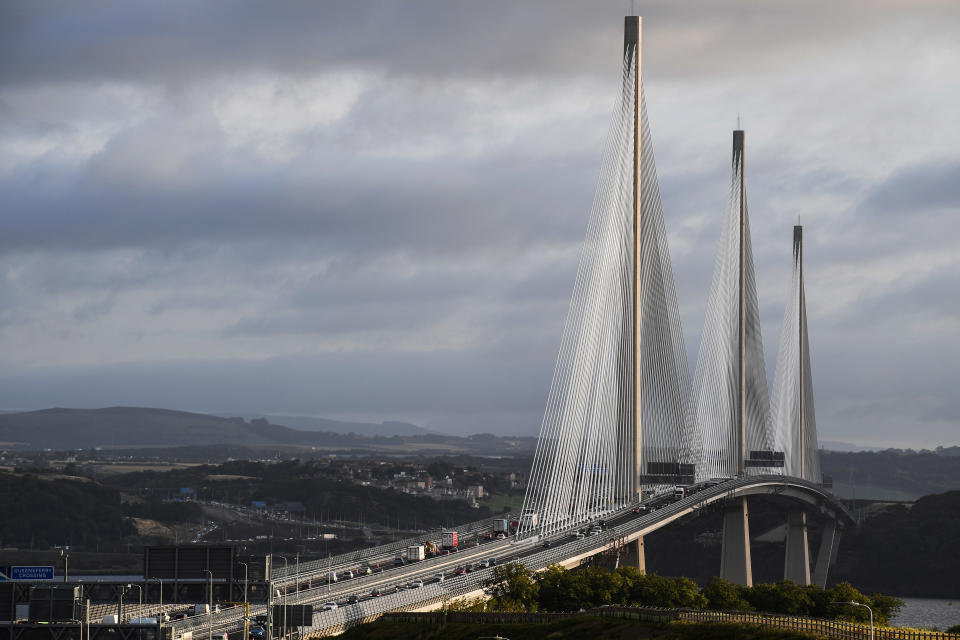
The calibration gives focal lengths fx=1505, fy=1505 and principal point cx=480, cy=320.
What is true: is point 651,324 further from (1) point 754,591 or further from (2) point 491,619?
(2) point 491,619

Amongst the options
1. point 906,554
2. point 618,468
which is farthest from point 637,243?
point 906,554

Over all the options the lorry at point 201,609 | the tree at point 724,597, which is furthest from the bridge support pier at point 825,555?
the lorry at point 201,609

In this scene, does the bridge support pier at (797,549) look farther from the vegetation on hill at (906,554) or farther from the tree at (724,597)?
Result: the tree at (724,597)

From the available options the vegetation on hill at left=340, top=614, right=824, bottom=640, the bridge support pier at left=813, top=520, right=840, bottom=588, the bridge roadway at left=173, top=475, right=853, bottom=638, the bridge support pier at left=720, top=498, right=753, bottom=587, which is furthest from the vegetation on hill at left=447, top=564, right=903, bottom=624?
the bridge support pier at left=813, top=520, right=840, bottom=588

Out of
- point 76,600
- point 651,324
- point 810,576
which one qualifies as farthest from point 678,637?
point 810,576

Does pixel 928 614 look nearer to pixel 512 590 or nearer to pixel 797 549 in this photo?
pixel 797 549
